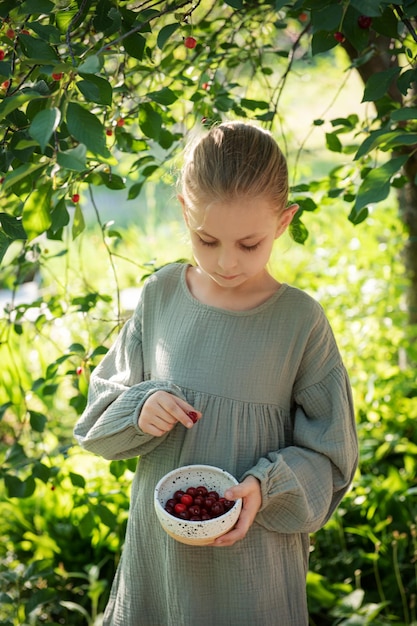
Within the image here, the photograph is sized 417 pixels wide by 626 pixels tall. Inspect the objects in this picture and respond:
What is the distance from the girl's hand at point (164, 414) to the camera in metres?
1.49

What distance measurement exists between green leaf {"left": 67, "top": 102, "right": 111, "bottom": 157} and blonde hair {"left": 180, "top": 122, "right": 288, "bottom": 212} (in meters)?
0.37

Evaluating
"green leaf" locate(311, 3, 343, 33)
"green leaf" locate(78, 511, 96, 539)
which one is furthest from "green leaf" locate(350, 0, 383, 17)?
"green leaf" locate(78, 511, 96, 539)

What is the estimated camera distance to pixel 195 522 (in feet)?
4.58

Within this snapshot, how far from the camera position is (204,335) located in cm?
164

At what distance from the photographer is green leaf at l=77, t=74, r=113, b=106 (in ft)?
4.02

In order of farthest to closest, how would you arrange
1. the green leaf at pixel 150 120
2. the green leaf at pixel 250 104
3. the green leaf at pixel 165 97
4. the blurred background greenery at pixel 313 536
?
the blurred background greenery at pixel 313 536
the green leaf at pixel 250 104
the green leaf at pixel 150 120
the green leaf at pixel 165 97

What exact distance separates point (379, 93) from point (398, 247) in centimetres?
199

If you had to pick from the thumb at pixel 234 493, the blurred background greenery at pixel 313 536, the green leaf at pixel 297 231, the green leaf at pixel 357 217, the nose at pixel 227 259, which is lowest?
the blurred background greenery at pixel 313 536

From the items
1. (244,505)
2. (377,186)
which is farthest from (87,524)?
(377,186)

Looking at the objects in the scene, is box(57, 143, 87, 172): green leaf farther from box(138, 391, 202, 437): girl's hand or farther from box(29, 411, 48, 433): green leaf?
box(29, 411, 48, 433): green leaf

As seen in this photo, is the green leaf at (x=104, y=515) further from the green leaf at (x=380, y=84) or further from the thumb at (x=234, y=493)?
the green leaf at (x=380, y=84)

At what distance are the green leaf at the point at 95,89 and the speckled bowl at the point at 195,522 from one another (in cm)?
70

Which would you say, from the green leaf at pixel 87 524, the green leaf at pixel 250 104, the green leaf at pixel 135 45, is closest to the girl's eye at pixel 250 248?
the green leaf at pixel 135 45

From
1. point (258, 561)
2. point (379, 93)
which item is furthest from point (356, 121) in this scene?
point (258, 561)
